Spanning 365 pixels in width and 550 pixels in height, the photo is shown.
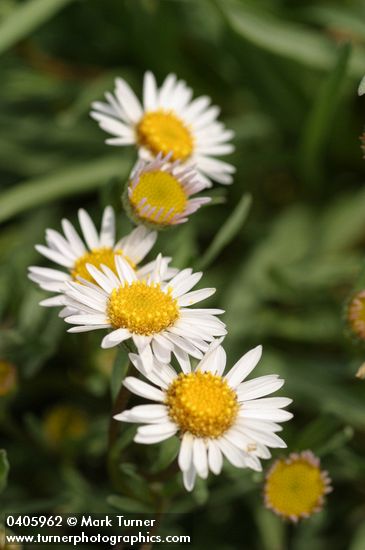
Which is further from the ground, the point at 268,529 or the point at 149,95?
the point at 149,95

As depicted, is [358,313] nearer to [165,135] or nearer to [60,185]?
[165,135]

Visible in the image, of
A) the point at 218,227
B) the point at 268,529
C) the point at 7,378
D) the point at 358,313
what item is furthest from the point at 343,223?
the point at 7,378

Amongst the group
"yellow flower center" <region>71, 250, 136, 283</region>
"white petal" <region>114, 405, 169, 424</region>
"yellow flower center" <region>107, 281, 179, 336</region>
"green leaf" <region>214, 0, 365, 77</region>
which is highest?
"green leaf" <region>214, 0, 365, 77</region>

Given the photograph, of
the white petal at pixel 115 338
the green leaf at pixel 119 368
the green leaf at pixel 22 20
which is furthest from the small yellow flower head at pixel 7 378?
the green leaf at pixel 22 20

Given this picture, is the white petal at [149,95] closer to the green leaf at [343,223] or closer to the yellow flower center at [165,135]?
the yellow flower center at [165,135]

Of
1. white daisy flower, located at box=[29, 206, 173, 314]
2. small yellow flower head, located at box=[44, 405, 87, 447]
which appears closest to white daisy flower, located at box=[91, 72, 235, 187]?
white daisy flower, located at box=[29, 206, 173, 314]

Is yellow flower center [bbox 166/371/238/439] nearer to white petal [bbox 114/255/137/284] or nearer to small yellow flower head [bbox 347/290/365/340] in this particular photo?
white petal [bbox 114/255/137/284]
